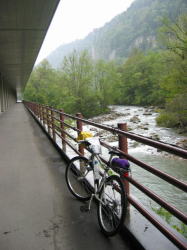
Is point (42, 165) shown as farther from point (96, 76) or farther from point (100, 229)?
point (96, 76)

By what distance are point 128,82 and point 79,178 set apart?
60614mm

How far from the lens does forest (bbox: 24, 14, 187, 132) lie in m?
26.2

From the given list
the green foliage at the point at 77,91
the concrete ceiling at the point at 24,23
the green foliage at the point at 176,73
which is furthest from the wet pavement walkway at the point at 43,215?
the green foliage at the point at 77,91

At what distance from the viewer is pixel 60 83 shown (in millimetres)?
47031

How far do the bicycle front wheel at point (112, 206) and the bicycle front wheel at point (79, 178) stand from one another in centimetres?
76

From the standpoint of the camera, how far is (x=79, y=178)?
4.17 metres

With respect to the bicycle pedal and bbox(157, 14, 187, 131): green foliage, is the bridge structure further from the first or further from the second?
bbox(157, 14, 187, 131): green foliage

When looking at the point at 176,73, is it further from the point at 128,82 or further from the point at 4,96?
the point at 128,82

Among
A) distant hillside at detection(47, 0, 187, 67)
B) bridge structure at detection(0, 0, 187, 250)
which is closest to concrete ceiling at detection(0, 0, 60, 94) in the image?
bridge structure at detection(0, 0, 187, 250)

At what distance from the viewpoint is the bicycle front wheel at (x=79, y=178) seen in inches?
160

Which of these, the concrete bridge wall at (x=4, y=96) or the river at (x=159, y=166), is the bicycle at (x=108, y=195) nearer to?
the river at (x=159, y=166)

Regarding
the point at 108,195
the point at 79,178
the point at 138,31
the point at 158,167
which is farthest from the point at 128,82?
the point at 138,31

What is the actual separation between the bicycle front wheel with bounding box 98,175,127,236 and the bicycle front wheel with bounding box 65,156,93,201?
0.76m

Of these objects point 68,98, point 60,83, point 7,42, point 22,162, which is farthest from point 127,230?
point 60,83
